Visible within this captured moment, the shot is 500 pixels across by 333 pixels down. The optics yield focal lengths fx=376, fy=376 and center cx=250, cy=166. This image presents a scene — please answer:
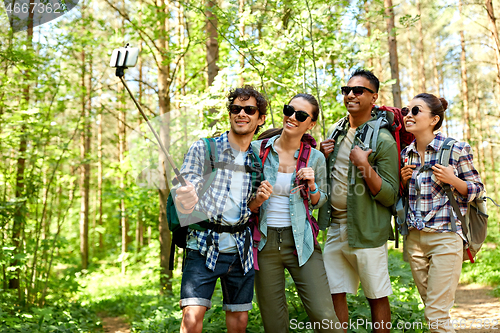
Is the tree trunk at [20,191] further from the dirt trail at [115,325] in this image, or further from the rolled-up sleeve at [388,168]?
the rolled-up sleeve at [388,168]

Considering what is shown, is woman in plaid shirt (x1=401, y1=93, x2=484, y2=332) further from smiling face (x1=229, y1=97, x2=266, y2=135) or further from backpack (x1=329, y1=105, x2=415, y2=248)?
smiling face (x1=229, y1=97, x2=266, y2=135)

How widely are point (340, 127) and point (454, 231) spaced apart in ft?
4.14

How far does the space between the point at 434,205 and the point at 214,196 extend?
5.82 ft

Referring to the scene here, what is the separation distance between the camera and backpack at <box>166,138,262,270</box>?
2559 mm

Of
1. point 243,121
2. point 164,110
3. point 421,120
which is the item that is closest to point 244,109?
point 243,121

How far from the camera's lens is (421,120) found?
3.13 meters

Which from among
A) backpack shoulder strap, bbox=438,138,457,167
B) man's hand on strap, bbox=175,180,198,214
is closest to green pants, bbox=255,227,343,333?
man's hand on strap, bbox=175,180,198,214

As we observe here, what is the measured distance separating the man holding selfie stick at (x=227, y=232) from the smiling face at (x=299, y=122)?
0.28 m

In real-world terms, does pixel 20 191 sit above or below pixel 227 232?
above

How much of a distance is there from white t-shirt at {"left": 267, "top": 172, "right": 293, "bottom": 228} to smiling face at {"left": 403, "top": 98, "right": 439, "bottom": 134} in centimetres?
115

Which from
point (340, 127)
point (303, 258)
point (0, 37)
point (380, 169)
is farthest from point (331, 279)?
point (0, 37)

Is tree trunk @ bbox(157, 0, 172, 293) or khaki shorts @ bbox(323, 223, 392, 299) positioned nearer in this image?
khaki shorts @ bbox(323, 223, 392, 299)

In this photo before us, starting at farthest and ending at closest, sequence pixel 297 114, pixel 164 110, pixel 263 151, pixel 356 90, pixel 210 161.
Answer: pixel 164 110
pixel 356 90
pixel 263 151
pixel 297 114
pixel 210 161

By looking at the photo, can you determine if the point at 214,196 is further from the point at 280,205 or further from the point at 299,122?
the point at 299,122
